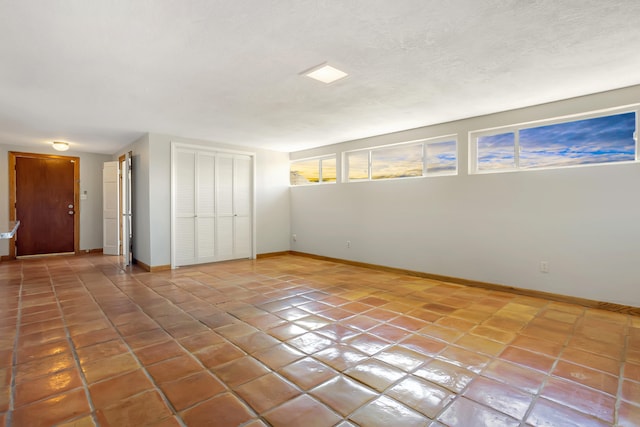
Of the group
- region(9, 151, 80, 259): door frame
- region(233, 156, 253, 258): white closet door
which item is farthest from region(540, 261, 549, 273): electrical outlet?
region(9, 151, 80, 259): door frame

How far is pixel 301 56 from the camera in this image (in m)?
2.61

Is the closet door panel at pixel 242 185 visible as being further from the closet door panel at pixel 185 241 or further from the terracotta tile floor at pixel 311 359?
the terracotta tile floor at pixel 311 359

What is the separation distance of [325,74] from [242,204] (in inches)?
168

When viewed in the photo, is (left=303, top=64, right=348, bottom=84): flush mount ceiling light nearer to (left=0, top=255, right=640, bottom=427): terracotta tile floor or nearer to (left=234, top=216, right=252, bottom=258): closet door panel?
(left=0, top=255, right=640, bottom=427): terracotta tile floor

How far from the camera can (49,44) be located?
238cm

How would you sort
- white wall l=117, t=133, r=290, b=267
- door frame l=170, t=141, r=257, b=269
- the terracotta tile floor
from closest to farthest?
the terracotta tile floor < white wall l=117, t=133, r=290, b=267 < door frame l=170, t=141, r=257, b=269

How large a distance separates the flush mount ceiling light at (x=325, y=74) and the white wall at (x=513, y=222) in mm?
2449

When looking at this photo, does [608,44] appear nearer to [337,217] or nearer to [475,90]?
[475,90]

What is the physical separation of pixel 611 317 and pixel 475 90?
273cm

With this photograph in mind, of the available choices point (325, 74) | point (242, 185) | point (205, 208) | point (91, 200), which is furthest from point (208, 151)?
point (325, 74)

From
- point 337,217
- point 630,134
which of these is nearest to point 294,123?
point 337,217

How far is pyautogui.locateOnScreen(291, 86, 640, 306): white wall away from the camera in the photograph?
3.43m

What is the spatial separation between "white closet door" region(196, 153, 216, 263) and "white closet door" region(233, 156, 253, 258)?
483 millimetres

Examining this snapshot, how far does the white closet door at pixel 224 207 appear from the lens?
6.31 meters
